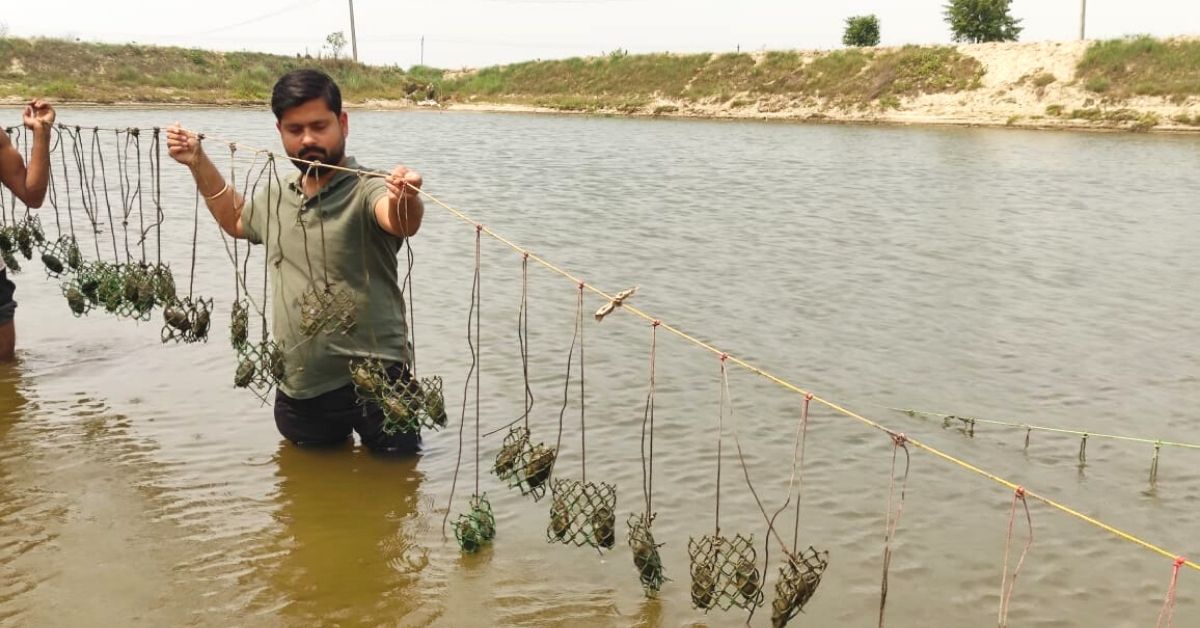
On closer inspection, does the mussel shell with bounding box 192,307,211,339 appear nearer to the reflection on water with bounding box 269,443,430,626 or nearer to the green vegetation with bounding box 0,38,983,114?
the reflection on water with bounding box 269,443,430,626

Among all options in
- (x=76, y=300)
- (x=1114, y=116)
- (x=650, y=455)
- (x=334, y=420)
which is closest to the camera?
(x=650, y=455)

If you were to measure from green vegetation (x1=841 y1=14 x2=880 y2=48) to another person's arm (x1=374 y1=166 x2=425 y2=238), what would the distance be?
65601 millimetres

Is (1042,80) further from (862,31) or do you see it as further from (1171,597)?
(1171,597)

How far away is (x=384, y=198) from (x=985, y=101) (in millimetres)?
43427

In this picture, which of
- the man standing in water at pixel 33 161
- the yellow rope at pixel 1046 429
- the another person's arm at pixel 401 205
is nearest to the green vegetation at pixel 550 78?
the yellow rope at pixel 1046 429

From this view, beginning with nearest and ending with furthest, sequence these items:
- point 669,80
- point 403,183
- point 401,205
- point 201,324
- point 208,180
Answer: point 403,183 → point 401,205 → point 208,180 → point 201,324 → point 669,80

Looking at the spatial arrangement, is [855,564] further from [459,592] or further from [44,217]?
[44,217]

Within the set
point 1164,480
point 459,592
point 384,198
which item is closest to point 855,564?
point 459,592

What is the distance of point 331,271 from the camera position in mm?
4680

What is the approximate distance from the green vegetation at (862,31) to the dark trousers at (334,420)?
65048mm

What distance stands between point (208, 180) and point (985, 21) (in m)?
61.2

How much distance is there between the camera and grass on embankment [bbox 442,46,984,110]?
48625 mm

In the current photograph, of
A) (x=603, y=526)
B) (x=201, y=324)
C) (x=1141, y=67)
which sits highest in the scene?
(x=1141, y=67)

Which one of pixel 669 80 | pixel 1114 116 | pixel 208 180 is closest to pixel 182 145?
pixel 208 180
